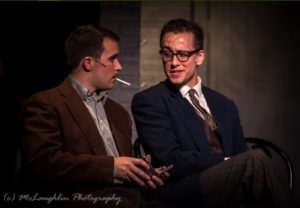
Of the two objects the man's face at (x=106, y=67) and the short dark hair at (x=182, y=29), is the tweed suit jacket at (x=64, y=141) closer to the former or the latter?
the man's face at (x=106, y=67)

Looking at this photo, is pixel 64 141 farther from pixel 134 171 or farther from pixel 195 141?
pixel 195 141

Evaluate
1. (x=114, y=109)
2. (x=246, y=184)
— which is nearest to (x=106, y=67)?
(x=114, y=109)

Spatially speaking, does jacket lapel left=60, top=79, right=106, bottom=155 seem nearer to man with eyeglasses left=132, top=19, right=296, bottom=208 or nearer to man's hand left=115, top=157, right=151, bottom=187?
man's hand left=115, top=157, right=151, bottom=187

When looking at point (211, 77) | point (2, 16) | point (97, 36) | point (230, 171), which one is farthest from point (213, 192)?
point (2, 16)

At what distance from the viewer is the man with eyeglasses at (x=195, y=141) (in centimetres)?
200

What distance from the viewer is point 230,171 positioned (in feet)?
6.63

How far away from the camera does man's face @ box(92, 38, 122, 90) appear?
2330 mm

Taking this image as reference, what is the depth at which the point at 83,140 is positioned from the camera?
7.09 feet

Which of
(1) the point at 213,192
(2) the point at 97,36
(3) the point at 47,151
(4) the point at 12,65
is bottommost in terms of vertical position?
(1) the point at 213,192

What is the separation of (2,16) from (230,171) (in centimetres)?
170

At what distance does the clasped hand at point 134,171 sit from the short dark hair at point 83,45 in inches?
21.9

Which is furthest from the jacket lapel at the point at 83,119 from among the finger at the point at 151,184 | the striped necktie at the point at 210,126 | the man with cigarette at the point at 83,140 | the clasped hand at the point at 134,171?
the striped necktie at the point at 210,126

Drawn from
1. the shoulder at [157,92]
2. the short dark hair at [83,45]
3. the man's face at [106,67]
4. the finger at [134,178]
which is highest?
the short dark hair at [83,45]

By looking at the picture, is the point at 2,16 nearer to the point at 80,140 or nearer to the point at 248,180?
the point at 80,140
